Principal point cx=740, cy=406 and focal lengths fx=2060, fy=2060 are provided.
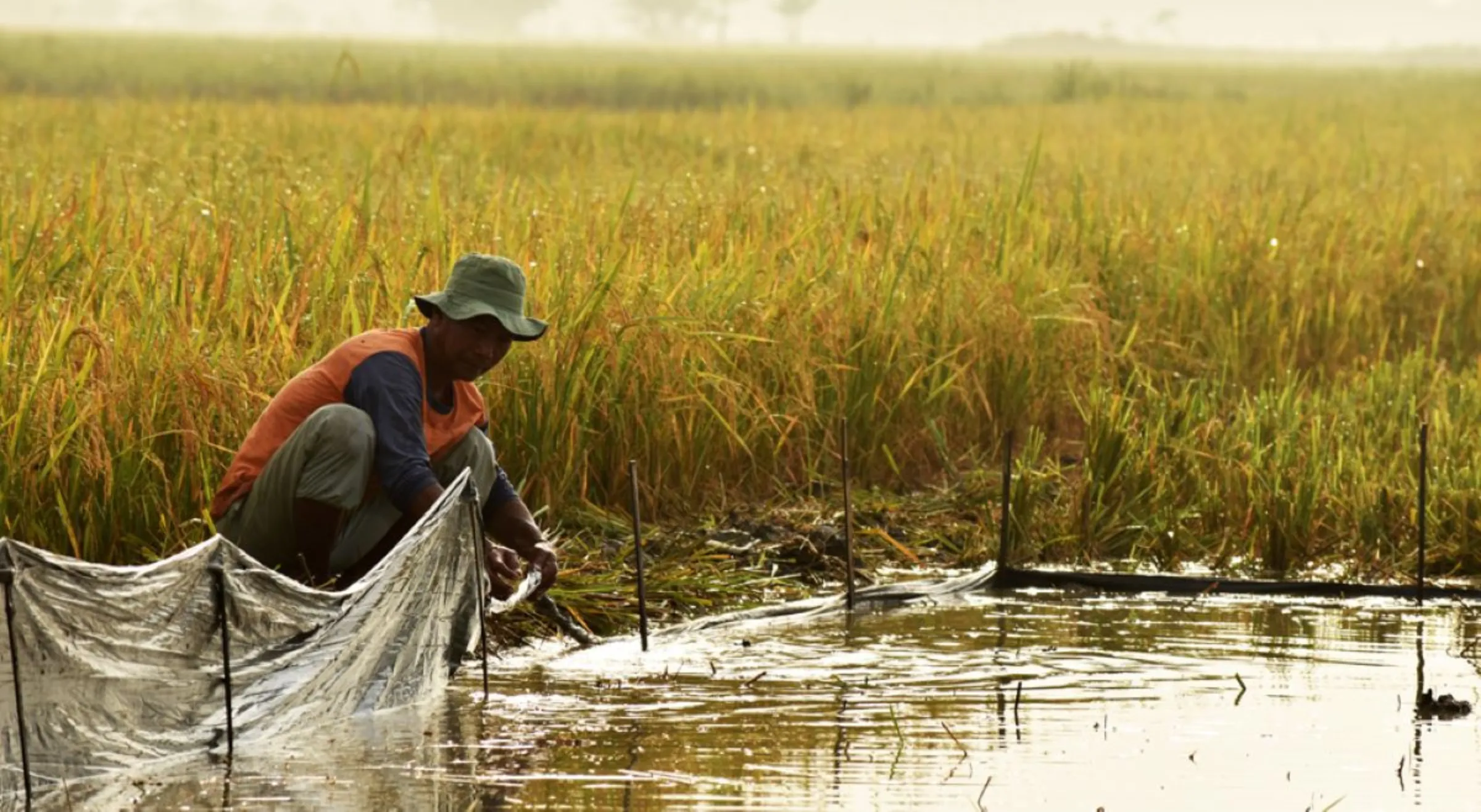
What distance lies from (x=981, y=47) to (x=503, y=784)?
128000 mm

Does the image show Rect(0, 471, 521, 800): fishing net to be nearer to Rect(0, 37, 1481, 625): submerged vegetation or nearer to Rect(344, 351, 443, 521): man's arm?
Rect(344, 351, 443, 521): man's arm

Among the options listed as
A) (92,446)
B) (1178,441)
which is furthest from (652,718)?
(1178,441)

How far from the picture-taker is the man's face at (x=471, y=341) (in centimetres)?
458

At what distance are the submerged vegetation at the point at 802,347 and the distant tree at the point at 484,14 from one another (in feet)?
455

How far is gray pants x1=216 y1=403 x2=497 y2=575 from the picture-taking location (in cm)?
450

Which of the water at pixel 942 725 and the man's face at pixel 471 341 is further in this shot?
the man's face at pixel 471 341

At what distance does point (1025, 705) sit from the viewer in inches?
179

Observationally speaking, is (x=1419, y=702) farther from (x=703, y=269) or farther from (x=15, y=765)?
(x=703, y=269)

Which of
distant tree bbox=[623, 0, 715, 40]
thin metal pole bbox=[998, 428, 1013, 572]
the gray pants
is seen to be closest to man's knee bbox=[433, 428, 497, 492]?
the gray pants

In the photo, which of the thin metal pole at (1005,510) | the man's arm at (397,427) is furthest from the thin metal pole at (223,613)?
the thin metal pole at (1005,510)

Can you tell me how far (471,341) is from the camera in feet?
15.1

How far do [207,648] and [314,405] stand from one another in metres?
1.03

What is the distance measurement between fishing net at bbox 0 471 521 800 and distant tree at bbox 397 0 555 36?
474 ft

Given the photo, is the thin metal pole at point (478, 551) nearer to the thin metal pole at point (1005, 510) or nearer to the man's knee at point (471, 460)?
the man's knee at point (471, 460)
